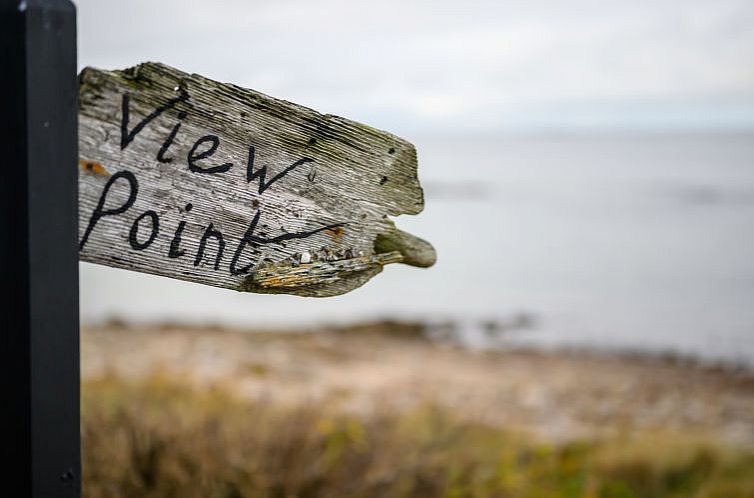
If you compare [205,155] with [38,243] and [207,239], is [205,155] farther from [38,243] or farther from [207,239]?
[38,243]

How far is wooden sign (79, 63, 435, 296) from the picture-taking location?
1203mm

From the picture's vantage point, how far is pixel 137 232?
124 cm

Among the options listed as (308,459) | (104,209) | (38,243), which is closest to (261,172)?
(104,209)

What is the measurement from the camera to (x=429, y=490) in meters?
3.45

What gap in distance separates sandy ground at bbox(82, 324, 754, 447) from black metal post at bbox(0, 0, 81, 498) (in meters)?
4.70

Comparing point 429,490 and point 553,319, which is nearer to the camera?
point 429,490

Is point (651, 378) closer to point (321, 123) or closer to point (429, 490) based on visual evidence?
point (429, 490)

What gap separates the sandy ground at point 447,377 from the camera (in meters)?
7.40

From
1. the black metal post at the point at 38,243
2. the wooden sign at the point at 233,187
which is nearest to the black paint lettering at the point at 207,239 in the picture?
the wooden sign at the point at 233,187

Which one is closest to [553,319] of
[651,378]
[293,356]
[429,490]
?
[651,378]

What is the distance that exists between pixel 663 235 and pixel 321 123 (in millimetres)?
26469

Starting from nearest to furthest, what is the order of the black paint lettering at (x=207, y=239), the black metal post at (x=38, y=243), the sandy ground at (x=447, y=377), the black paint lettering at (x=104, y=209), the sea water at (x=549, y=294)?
the black metal post at (x=38, y=243)
the black paint lettering at (x=104, y=209)
the black paint lettering at (x=207, y=239)
the sandy ground at (x=447, y=377)
the sea water at (x=549, y=294)

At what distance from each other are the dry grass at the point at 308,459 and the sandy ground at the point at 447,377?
158cm

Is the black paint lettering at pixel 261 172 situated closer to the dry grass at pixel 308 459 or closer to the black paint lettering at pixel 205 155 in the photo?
the black paint lettering at pixel 205 155
